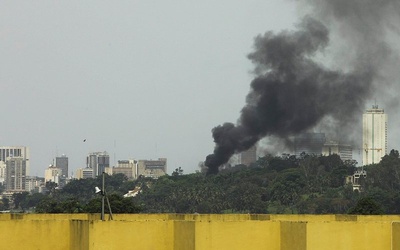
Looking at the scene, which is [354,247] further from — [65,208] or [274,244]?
[65,208]

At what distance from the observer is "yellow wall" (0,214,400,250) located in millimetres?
39406

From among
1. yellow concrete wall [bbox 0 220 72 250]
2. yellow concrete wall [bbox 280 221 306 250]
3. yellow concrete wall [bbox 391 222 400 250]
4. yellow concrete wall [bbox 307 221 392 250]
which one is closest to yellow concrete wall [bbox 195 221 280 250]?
yellow concrete wall [bbox 280 221 306 250]

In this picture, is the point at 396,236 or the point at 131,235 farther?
the point at 396,236

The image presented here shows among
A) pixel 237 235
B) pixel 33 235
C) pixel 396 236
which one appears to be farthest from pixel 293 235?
pixel 33 235

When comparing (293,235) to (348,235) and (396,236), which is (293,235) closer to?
(348,235)

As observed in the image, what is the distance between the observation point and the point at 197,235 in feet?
130

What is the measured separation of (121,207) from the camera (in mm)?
113750

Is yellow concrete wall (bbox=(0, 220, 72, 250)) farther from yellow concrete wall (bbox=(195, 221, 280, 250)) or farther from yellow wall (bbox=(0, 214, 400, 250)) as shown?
yellow concrete wall (bbox=(195, 221, 280, 250))

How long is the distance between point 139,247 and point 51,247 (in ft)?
7.85

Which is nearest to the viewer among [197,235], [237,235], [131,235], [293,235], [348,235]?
[293,235]

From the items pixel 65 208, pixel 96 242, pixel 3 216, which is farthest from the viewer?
pixel 65 208

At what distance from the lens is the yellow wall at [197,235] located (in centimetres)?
3941

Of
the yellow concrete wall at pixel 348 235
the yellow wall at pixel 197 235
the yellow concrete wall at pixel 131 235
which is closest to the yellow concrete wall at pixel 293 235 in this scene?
the yellow wall at pixel 197 235

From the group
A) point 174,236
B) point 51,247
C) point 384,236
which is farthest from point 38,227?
point 384,236
